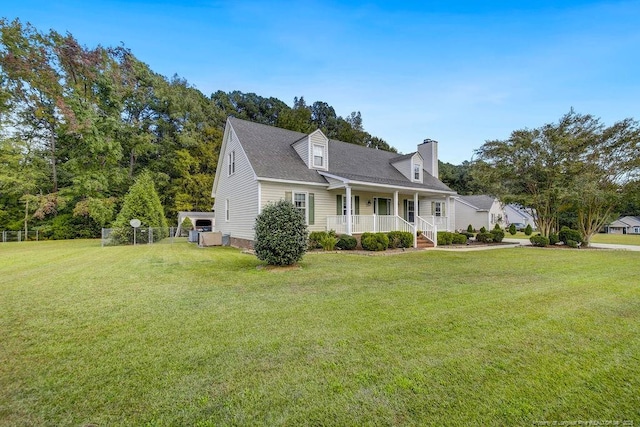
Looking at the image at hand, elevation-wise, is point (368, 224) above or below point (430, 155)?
below

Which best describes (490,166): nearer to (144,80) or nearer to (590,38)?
(590,38)

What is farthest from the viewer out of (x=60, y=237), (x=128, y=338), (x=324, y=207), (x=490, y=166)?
(x=60, y=237)

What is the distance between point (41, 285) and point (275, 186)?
8348 mm

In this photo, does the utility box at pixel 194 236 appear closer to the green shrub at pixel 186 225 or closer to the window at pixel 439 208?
the green shrub at pixel 186 225

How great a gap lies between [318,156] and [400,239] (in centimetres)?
598

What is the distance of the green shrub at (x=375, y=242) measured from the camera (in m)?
12.1

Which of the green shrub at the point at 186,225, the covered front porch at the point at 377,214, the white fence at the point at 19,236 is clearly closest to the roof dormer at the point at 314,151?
the covered front porch at the point at 377,214

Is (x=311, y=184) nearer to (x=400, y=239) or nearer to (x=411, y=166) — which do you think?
(x=400, y=239)

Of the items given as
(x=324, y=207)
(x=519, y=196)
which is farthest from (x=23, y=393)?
(x=519, y=196)

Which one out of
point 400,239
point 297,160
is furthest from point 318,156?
point 400,239

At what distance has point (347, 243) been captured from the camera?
12336 mm

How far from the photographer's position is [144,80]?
26.9 meters

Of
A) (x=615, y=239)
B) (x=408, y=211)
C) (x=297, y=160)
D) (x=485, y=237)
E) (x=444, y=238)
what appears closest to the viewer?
(x=297, y=160)

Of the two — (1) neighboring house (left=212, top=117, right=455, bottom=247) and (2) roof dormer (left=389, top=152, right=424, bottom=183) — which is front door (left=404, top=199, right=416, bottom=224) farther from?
(2) roof dormer (left=389, top=152, right=424, bottom=183)
